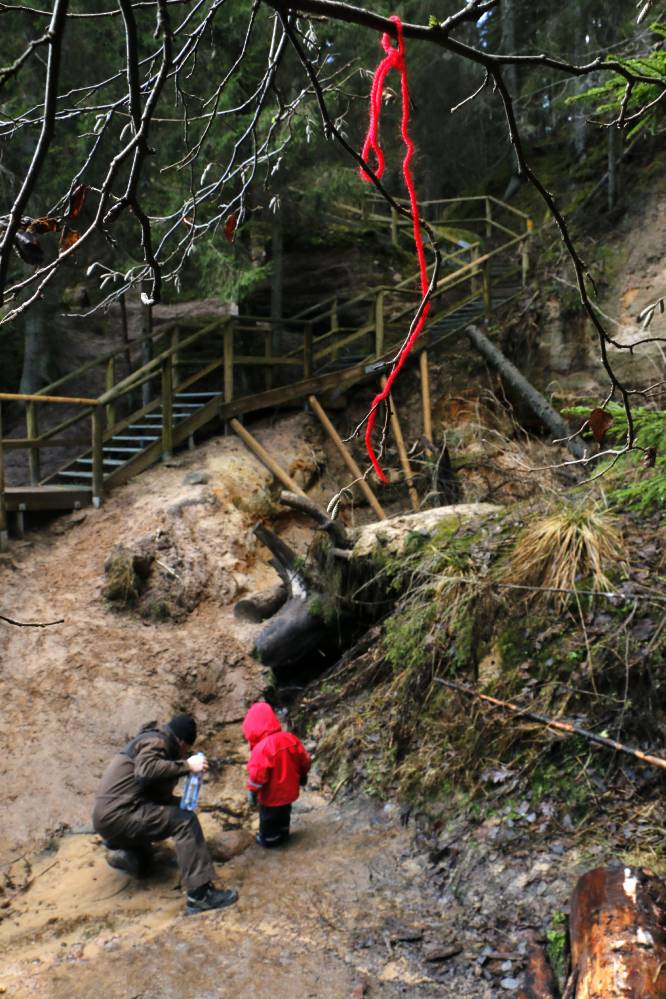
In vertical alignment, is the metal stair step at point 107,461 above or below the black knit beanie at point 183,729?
above

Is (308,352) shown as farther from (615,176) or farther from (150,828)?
(150,828)

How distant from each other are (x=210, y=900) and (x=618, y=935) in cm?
258

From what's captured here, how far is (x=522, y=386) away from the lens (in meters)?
12.5

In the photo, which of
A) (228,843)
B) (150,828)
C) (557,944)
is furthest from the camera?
(228,843)

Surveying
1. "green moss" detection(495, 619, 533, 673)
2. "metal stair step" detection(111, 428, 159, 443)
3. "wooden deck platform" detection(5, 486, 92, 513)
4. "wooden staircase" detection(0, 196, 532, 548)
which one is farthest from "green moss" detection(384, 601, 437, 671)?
"metal stair step" detection(111, 428, 159, 443)

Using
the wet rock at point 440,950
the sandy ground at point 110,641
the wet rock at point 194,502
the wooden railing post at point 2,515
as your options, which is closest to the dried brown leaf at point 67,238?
the wet rock at point 440,950

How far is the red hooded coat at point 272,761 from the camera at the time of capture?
18.3ft

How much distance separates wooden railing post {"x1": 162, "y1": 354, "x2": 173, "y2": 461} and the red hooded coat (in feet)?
17.3

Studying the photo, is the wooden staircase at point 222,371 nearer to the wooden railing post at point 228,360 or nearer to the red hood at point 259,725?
the wooden railing post at point 228,360

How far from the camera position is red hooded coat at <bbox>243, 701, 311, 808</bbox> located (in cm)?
558

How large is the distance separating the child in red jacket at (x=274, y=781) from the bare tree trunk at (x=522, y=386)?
21.2 feet

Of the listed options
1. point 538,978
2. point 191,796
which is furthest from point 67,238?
point 191,796

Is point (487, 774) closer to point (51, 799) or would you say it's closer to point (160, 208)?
point (51, 799)

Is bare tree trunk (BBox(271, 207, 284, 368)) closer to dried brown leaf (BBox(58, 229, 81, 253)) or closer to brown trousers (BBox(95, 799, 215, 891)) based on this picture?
brown trousers (BBox(95, 799, 215, 891))
